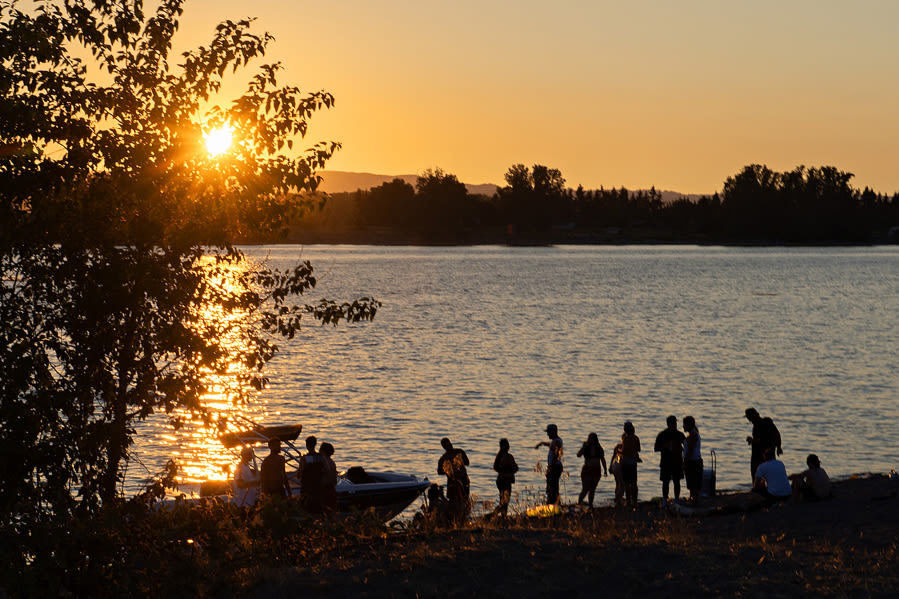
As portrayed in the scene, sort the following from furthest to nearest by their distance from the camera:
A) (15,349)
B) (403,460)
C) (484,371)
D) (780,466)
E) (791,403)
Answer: (484,371), (791,403), (403,460), (780,466), (15,349)

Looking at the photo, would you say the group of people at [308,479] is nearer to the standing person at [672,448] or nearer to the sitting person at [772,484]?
the standing person at [672,448]

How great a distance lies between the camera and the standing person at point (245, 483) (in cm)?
1705

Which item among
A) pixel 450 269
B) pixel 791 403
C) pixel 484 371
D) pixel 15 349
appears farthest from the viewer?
pixel 450 269

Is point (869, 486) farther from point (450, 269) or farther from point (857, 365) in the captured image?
point (450, 269)

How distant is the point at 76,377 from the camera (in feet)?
34.7

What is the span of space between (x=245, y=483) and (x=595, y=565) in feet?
27.2

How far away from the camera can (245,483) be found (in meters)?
17.2

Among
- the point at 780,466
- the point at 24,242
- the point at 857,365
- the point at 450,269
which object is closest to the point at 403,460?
the point at 780,466

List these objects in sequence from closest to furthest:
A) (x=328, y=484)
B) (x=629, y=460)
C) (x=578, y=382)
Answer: (x=328, y=484), (x=629, y=460), (x=578, y=382)

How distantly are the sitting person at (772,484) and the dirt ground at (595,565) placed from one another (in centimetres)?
345

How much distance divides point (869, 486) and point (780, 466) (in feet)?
10.3

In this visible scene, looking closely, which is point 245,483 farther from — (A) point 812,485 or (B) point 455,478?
(A) point 812,485

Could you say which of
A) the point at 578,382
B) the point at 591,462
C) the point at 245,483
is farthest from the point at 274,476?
the point at 578,382

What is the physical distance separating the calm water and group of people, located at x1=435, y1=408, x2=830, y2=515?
3807 millimetres
